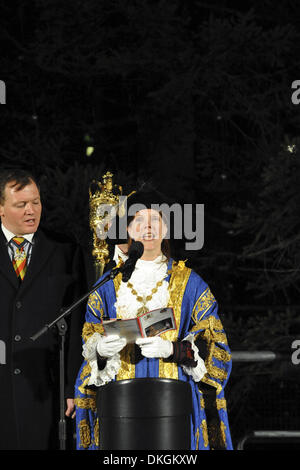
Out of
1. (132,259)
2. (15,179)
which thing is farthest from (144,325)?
(15,179)

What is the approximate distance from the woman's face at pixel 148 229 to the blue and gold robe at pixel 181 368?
180 mm

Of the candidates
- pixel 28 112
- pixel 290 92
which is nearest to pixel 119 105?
pixel 28 112

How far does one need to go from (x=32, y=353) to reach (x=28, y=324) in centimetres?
14

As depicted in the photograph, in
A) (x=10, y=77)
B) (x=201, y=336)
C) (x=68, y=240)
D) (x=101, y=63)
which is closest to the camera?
(x=201, y=336)

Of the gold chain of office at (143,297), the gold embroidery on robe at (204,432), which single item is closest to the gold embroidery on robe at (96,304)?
the gold chain of office at (143,297)

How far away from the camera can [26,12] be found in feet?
32.0

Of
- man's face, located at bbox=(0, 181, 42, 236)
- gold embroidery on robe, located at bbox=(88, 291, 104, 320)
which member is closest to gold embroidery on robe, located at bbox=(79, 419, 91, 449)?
gold embroidery on robe, located at bbox=(88, 291, 104, 320)

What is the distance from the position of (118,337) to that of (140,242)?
434 mm

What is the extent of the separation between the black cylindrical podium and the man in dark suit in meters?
0.68

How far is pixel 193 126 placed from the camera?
910cm

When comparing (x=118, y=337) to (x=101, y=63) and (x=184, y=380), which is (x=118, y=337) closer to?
(x=184, y=380)

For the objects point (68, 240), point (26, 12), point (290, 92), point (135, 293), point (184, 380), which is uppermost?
point (26, 12)

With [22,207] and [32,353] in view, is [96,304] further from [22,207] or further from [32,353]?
[22,207]

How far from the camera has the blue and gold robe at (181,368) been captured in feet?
12.5
